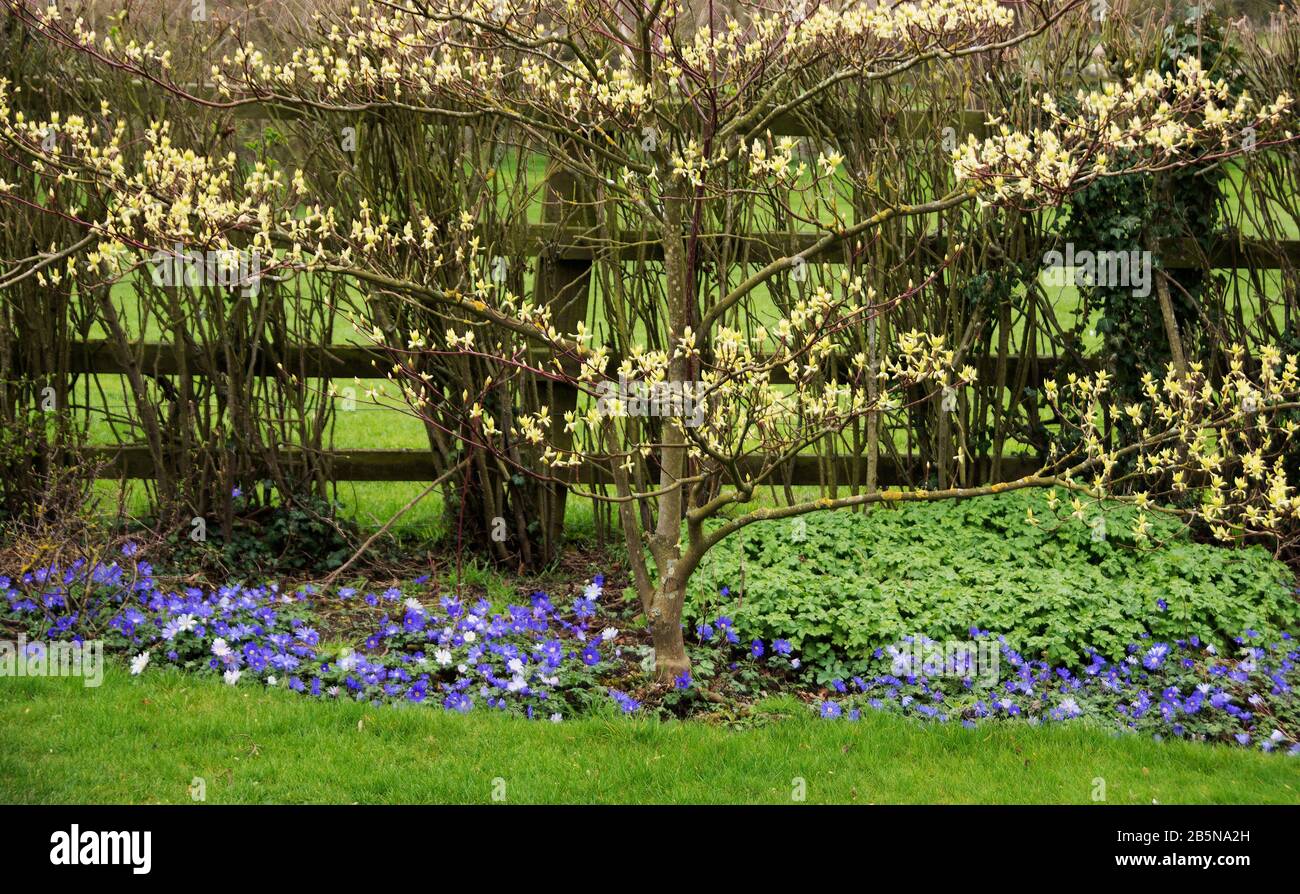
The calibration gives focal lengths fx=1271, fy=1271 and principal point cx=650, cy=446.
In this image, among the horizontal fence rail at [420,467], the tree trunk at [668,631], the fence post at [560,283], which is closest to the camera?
the tree trunk at [668,631]

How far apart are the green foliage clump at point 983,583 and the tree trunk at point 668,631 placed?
1.33ft

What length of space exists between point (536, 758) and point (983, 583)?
6.82 feet

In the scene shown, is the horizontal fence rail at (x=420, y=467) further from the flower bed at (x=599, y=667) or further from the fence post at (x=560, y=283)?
the flower bed at (x=599, y=667)

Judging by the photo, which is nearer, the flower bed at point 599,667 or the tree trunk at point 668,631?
the flower bed at point 599,667

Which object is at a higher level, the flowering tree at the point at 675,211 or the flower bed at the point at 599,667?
the flowering tree at the point at 675,211

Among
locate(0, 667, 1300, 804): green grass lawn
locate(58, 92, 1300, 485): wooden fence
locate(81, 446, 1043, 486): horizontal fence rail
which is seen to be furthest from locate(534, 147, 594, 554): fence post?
locate(0, 667, 1300, 804): green grass lawn

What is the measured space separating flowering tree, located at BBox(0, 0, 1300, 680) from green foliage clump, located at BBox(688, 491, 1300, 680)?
0.28 metres

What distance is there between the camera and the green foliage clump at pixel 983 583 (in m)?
4.62

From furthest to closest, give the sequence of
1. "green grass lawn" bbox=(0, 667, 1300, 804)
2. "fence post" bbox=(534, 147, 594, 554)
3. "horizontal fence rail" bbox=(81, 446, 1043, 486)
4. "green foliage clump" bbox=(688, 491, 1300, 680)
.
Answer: "horizontal fence rail" bbox=(81, 446, 1043, 486)
"fence post" bbox=(534, 147, 594, 554)
"green foliage clump" bbox=(688, 491, 1300, 680)
"green grass lawn" bbox=(0, 667, 1300, 804)

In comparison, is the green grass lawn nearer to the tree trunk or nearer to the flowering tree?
the tree trunk

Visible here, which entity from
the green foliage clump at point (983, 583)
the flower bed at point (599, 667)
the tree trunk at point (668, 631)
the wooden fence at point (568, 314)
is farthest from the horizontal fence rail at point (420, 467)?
the tree trunk at point (668, 631)

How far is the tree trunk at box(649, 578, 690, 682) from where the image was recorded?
14.2ft

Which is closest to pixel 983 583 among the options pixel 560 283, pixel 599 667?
Result: pixel 599 667

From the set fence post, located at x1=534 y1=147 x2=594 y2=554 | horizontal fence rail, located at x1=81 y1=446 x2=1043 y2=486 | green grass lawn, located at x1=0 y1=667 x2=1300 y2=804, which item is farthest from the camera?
horizontal fence rail, located at x1=81 y1=446 x2=1043 y2=486
